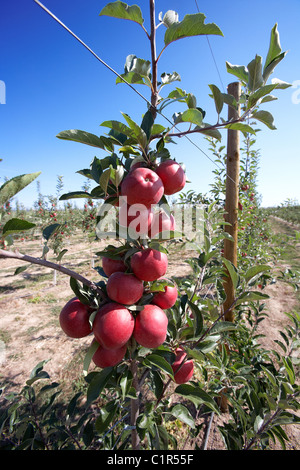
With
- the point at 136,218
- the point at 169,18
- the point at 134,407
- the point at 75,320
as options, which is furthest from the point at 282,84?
the point at 134,407

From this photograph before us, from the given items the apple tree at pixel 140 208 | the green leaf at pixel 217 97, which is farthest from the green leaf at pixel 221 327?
the green leaf at pixel 217 97

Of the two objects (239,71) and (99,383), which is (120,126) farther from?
(99,383)

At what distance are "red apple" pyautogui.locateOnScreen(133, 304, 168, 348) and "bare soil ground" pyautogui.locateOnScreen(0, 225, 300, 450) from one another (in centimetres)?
48

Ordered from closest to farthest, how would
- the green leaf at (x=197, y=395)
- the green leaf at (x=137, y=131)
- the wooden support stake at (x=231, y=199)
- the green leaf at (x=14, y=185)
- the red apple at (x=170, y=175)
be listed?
1. the green leaf at (x=14, y=185)
2. the green leaf at (x=137, y=131)
3. the red apple at (x=170, y=175)
4. the green leaf at (x=197, y=395)
5. the wooden support stake at (x=231, y=199)

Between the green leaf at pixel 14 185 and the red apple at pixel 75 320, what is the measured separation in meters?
0.41

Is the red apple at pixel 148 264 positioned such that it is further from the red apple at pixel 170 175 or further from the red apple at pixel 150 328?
the red apple at pixel 170 175

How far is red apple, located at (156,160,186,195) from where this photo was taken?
775 millimetres

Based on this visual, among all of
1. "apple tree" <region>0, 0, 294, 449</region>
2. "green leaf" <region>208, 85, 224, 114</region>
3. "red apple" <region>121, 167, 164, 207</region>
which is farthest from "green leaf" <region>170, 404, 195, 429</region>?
"green leaf" <region>208, 85, 224, 114</region>

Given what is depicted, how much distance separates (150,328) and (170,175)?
0.53 m

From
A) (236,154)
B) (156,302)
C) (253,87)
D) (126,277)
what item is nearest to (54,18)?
(253,87)

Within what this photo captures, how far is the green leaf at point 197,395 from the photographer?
2.87 feet

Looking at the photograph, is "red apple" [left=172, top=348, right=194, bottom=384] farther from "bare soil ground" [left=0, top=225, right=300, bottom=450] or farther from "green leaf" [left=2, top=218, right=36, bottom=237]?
"green leaf" [left=2, top=218, right=36, bottom=237]

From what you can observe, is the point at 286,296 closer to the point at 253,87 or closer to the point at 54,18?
the point at 253,87
